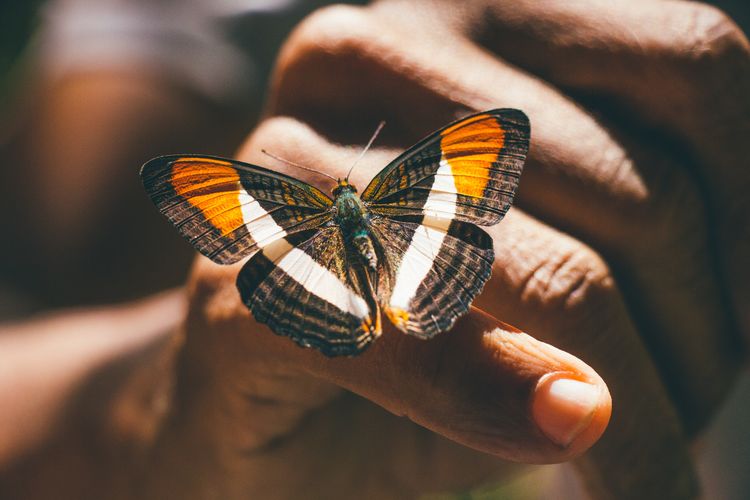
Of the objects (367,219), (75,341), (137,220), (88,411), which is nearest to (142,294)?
(137,220)

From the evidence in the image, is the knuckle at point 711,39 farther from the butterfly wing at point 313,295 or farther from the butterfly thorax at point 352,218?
the butterfly wing at point 313,295

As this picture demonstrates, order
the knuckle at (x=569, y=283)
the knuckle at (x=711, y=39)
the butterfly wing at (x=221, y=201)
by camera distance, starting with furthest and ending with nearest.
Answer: the knuckle at (x=711, y=39) → the knuckle at (x=569, y=283) → the butterfly wing at (x=221, y=201)

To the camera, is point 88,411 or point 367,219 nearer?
point 367,219

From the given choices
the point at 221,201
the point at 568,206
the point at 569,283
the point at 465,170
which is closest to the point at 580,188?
the point at 568,206

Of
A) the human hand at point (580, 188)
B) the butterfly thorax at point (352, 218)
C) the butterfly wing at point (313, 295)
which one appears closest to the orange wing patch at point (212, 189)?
the butterfly wing at point (313, 295)

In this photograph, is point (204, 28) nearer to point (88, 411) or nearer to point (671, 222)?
point (88, 411)

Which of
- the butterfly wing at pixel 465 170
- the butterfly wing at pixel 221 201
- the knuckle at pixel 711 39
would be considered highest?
the knuckle at pixel 711 39
